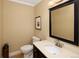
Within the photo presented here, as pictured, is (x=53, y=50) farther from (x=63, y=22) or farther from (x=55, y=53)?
(x=63, y=22)

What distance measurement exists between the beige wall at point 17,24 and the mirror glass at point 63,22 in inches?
66.3

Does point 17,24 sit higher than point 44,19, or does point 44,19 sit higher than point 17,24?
point 44,19

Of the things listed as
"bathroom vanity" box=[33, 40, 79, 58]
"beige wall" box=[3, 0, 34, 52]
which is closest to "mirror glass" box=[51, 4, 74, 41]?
"bathroom vanity" box=[33, 40, 79, 58]

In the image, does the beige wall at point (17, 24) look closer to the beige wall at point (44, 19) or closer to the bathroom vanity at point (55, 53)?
the beige wall at point (44, 19)

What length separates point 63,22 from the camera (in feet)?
5.69

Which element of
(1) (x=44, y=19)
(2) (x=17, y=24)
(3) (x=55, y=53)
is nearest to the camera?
(3) (x=55, y=53)

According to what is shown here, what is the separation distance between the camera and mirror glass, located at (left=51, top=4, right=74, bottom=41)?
1.51 metres

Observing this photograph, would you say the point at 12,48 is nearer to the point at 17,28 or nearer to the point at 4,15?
the point at 17,28

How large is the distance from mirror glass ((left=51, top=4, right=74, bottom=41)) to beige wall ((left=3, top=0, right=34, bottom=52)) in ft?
5.53

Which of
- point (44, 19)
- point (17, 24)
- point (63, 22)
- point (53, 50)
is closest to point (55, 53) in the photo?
point (53, 50)

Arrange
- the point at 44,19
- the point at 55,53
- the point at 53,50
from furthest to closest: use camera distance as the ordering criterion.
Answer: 1. the point at 44,19
2. the point at 53,50
3. the point at 55,53

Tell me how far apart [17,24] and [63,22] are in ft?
7.15

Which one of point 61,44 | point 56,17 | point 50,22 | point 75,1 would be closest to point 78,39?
point 61,44

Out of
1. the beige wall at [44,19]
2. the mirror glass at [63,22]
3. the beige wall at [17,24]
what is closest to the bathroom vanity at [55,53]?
the mirror glass at [63,22]
